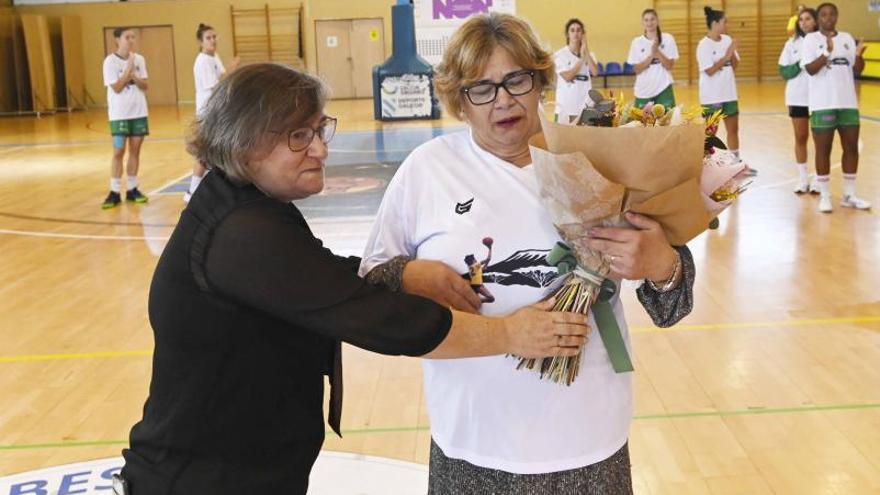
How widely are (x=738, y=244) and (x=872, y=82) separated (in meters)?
18.2

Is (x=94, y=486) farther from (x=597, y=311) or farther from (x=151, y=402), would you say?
(x=597, y=311)

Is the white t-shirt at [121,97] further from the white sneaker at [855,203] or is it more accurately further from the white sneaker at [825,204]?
the white sneaker at [855,203]

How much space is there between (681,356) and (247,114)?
3.55 meters

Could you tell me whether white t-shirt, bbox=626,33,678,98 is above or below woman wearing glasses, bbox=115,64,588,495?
above

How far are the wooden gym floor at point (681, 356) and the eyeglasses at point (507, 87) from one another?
0.60 metres

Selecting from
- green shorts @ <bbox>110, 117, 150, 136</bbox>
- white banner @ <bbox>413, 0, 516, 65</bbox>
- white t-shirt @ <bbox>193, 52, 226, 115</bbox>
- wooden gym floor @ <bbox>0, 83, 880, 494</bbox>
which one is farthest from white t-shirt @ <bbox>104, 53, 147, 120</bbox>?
white banner @ <bbox>413, 0, 516, 65</bbox>

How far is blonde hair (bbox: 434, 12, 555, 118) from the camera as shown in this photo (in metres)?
1.96

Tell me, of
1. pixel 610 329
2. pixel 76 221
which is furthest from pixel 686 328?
pixel 76 221

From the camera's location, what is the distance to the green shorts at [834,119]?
324 inches

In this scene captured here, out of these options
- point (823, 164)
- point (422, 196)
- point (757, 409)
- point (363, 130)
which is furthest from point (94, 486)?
point (363, 130)

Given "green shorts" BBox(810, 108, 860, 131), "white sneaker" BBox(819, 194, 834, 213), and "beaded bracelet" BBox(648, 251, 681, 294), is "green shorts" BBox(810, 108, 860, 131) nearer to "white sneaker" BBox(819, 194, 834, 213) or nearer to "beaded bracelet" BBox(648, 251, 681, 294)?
"white sneaker" BBox(819, 194, 834, 213)

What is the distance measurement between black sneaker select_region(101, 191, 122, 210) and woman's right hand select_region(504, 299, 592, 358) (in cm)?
878

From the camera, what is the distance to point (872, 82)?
2309 cm

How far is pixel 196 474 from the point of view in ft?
5.95
